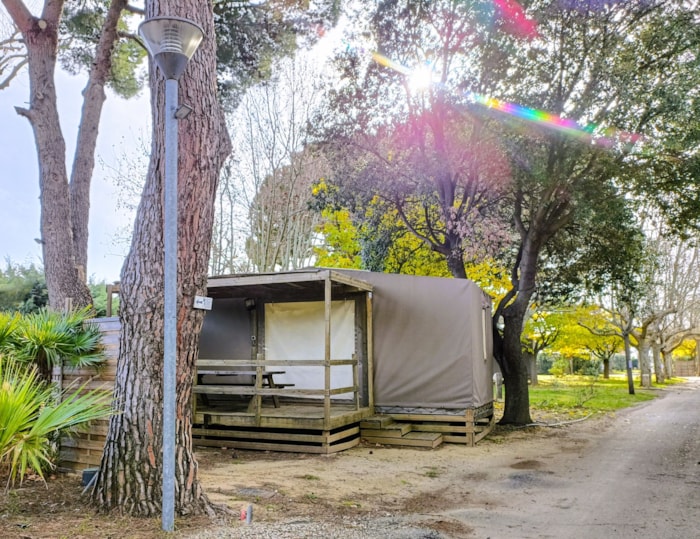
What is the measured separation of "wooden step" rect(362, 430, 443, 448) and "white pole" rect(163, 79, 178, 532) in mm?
4937

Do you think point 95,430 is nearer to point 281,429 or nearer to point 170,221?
point 170,221

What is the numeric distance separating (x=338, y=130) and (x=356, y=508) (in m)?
7.30

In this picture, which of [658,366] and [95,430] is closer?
[95,430]

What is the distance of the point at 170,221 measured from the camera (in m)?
3.55

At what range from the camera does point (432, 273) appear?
14352 mm

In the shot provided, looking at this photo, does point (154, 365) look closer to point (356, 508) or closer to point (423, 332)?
point (356, 508)

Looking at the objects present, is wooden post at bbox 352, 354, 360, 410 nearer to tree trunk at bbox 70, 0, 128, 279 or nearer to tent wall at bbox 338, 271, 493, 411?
tent wall at bbox 338, 271, 493, 411

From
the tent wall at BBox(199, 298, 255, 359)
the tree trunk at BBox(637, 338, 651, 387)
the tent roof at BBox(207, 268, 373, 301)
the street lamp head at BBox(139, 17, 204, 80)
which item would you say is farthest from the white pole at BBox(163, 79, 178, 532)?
the tree trunk at BBox(637, 338, 651, 387)

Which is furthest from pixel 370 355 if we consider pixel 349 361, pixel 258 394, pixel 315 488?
pixel 315 488

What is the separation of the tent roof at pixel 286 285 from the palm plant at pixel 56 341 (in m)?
2.78

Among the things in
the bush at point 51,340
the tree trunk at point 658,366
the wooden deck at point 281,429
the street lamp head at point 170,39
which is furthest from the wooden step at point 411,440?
the tree trunk at point 658,366

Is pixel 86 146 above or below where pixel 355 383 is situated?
above

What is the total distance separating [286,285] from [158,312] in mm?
4533

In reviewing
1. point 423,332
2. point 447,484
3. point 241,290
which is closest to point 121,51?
point 241,290
